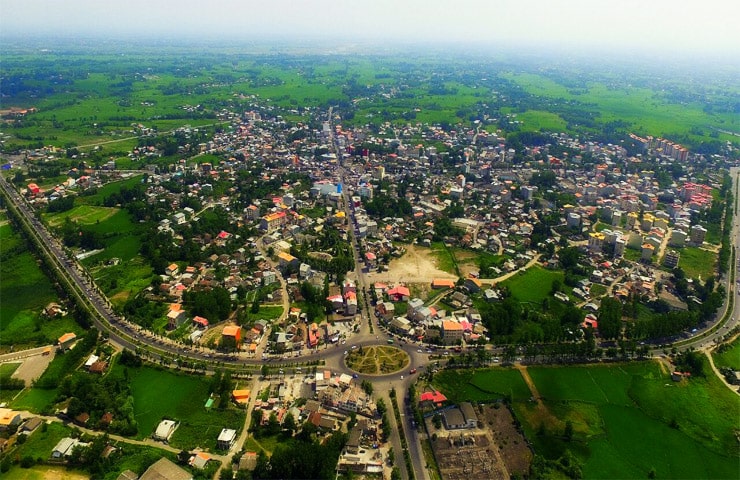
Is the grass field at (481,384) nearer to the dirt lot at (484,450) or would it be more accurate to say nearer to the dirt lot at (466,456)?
the dirt lot at (484,450)

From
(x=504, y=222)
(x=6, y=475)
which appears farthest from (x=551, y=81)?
(x=6, y=475)

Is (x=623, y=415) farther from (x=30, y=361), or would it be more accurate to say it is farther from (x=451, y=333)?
(x=30, y=361)

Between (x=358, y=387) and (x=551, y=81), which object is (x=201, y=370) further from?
(x=551, y=81)

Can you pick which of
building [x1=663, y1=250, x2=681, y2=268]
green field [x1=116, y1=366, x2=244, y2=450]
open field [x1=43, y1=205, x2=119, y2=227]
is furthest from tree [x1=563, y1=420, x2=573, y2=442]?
open field [x1=43, y1=205, x2=119, y2=227]

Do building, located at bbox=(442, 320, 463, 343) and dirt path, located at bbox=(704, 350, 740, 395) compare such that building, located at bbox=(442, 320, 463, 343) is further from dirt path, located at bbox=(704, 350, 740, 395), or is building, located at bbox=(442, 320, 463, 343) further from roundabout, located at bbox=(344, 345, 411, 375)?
dirt path, located at bbox=(704, 350, 740, 395)

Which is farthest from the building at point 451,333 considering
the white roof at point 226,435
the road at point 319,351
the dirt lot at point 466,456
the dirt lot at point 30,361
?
the dirt lot at point 30,361

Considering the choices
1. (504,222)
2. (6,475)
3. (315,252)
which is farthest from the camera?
(504,222)
